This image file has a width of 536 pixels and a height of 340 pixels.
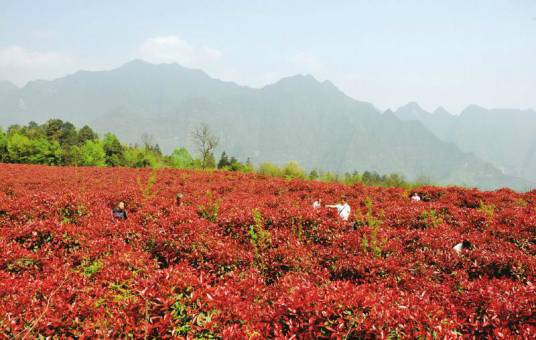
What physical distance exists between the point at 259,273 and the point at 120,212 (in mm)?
5030

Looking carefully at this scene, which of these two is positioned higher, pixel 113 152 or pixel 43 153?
pixel 43 153

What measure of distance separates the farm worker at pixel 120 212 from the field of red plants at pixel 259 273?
216mm

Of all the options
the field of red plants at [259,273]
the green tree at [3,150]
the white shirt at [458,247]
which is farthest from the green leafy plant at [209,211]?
the green tree at [3,150]

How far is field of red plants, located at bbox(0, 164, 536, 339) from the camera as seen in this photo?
11.9ft

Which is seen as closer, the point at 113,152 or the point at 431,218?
the point at 431,218

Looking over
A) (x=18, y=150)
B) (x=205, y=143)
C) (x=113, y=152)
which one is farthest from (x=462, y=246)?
(x=113, y=152)

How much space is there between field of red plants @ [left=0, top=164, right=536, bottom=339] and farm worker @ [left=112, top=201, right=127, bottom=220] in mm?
216

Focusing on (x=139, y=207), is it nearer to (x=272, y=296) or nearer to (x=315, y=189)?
(x=272, y=296)

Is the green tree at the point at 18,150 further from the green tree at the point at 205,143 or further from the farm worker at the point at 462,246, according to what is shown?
the farm worker at the point at 462,246

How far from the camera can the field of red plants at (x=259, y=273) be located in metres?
3.62

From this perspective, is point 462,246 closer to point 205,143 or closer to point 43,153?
point 205,143

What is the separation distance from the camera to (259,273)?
5477mm

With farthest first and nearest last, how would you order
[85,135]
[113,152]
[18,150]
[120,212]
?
[85,135], [113,152], [18,150], [120,212]

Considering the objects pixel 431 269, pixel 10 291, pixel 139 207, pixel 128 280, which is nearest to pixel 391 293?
pixel 431 269
